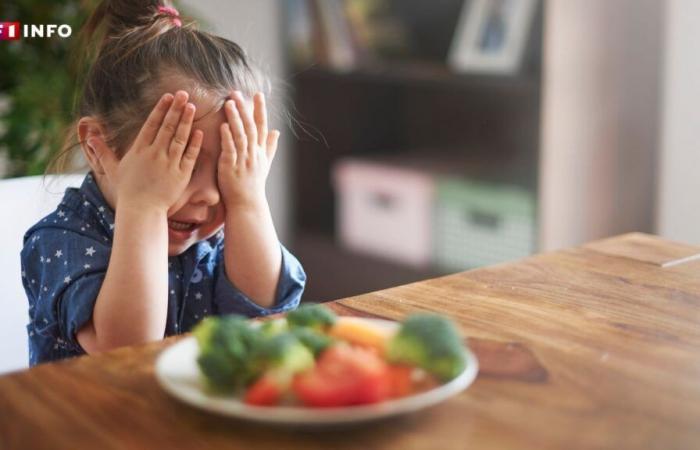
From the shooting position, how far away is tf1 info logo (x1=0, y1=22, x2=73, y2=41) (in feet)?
7.75

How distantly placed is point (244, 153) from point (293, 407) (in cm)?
48

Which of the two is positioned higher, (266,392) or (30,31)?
(30,31)

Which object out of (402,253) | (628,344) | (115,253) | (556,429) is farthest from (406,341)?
(402,253)

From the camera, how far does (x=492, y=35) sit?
2479 mm

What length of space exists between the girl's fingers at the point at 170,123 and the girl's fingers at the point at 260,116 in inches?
4.4

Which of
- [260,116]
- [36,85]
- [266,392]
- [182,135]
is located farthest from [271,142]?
[36,85]

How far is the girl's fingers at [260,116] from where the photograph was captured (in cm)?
108

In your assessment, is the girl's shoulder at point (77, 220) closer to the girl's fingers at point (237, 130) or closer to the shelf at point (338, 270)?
the girl's fingers at point (237, 130)

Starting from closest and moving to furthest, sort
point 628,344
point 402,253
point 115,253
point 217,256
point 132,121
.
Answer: point 628,344 < point 115,253 < point 132,121 < point 217,256 < point 402,253

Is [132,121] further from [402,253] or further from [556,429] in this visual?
[402,253]

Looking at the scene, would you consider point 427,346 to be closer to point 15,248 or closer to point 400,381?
point 400,381

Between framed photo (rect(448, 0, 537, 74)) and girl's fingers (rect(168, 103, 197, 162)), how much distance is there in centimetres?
153

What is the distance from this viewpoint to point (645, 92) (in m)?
2.35

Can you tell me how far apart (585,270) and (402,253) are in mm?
1742
